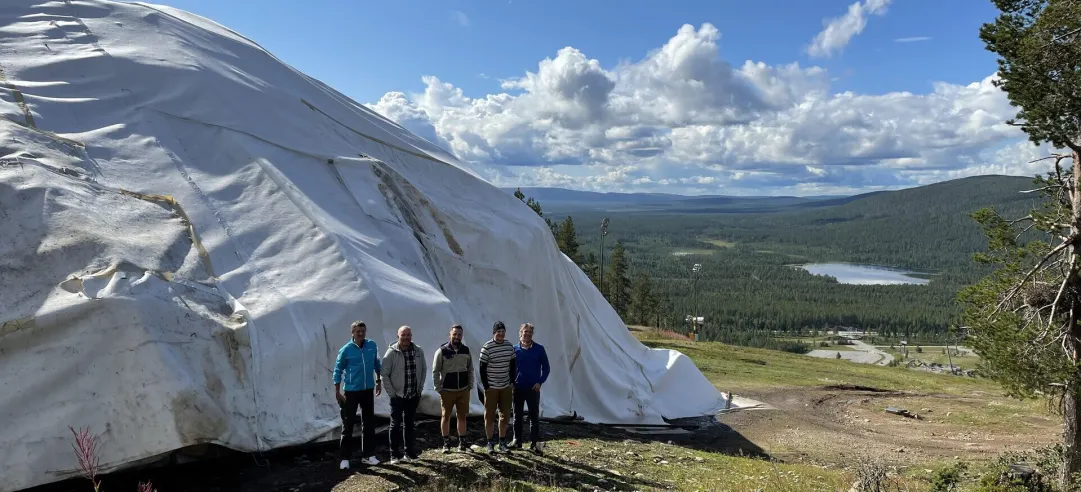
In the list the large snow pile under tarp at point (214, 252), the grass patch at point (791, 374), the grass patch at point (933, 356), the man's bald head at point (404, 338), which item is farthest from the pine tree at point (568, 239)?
the grass patch at point (933, 356)

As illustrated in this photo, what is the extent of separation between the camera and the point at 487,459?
309 inches

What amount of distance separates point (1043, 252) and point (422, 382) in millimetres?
9098

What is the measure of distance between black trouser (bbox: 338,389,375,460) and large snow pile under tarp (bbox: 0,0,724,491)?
680 millimetres

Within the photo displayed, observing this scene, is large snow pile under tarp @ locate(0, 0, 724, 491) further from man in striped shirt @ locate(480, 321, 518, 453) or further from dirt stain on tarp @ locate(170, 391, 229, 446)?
man in striped shirt @ locate(480, 321, 518, 453)

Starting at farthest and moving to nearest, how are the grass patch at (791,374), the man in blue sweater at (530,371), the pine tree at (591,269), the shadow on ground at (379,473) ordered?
1. the pine tree at (591,269)
2. the grass patch at (791,374)
3. the man in blue sweater at (530,371)
4. the shadow on ground at (379,473)

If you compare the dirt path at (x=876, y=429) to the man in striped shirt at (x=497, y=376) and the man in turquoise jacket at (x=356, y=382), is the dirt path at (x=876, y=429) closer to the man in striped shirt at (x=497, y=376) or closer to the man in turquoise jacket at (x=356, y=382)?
the man in striped shirt at (x=497, y=376)

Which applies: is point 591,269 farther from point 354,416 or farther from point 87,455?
point 87,455

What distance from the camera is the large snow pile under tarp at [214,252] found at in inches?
253

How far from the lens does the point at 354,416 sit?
7.28 metres

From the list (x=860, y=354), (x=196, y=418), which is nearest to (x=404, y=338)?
(x=196, y=418)

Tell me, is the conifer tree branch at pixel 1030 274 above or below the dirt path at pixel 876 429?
above

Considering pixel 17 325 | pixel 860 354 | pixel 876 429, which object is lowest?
pixel 860 354

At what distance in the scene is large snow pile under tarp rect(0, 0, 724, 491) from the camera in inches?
253

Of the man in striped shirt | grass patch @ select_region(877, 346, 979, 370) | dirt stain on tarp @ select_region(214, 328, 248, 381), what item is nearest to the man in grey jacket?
the man in striped shirt
